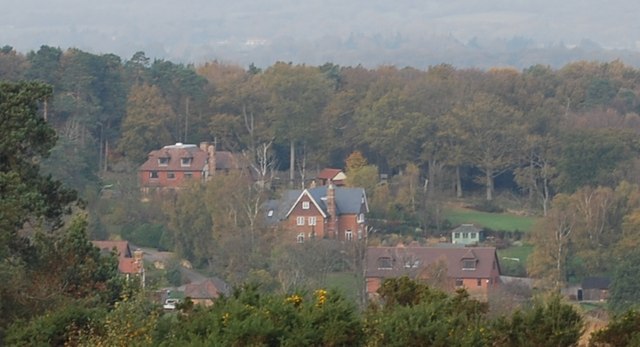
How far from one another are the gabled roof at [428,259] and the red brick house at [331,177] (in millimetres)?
9306

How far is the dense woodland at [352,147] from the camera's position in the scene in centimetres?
2747

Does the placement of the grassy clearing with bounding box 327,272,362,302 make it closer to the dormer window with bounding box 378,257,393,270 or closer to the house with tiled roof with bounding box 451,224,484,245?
the dormer window with bounding box 378,257,393,270

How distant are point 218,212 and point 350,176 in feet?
23.0

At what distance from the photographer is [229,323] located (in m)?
7.96

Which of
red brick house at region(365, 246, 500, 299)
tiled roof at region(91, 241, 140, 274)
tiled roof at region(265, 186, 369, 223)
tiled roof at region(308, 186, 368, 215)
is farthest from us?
tiled roof at region(308, 186, 368, 215)

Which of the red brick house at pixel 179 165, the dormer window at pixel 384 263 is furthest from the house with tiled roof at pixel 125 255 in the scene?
the red brick house at pixel 179 165

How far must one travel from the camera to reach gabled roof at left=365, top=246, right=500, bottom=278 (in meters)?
25.4

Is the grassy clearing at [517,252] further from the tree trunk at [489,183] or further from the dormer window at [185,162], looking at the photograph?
the dormer window at [185,162]

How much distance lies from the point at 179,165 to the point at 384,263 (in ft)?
40.2

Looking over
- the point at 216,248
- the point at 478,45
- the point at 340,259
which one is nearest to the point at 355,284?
the point at 340,259

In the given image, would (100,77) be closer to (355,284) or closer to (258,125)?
(258,125)

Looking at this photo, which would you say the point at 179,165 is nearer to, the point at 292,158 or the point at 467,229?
the point at 292,158

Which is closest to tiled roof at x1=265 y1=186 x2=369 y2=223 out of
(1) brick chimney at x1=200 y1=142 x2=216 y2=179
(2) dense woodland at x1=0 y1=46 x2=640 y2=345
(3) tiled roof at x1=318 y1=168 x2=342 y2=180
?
(2) dense woodland at x1=0 y1=46 x2=640 y2=345

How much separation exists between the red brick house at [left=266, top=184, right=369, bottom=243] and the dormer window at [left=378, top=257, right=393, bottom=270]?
4.43m
